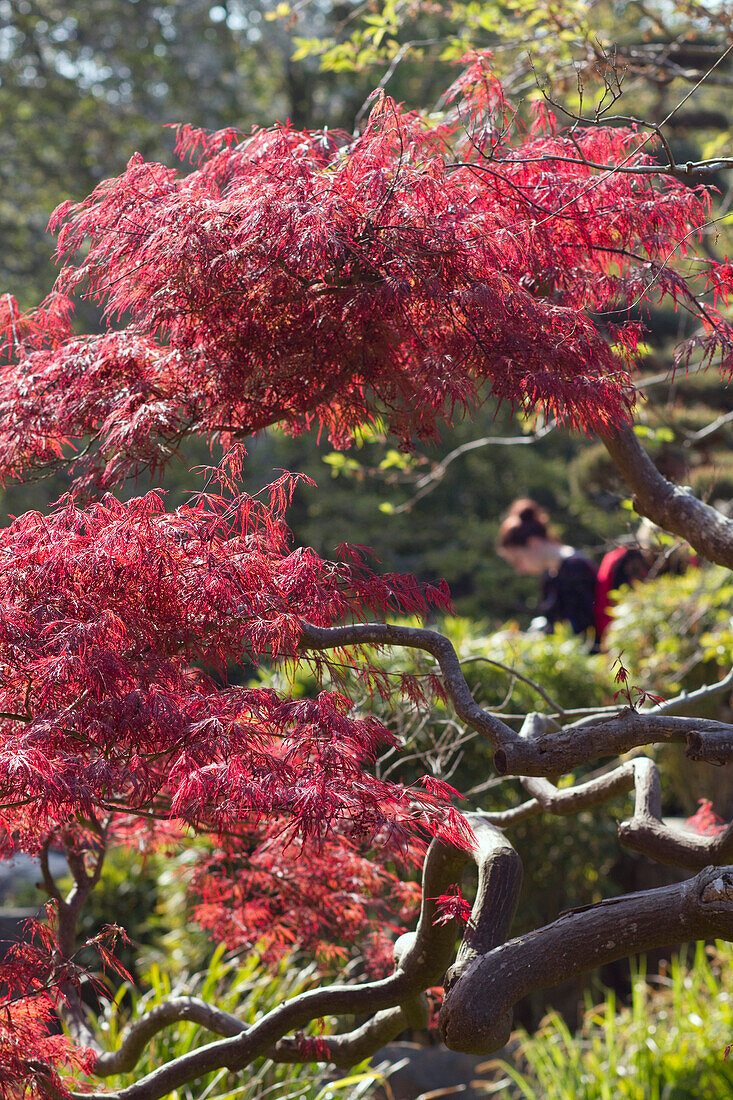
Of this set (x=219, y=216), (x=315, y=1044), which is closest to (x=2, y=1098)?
(x=315, y=1044)

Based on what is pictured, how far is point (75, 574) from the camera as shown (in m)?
1.88

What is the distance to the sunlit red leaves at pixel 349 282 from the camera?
79.8 inches

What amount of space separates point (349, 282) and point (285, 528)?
0.55m

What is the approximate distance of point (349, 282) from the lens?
7.10ft

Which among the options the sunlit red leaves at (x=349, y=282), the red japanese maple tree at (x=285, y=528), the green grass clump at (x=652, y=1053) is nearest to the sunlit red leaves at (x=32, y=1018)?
the red japanese maple tree at (x=285, y=528)

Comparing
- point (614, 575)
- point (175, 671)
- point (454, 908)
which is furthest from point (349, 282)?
point (614, 575)

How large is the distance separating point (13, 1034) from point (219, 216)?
1686 millimetres

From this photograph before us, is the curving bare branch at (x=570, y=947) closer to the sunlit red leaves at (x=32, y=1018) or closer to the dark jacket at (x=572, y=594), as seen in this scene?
the sunlit red leaves at (x=32, y=1018)

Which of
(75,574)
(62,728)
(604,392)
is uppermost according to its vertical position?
(604,392)

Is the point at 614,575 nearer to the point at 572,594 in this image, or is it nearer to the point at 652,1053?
the point at 572,594

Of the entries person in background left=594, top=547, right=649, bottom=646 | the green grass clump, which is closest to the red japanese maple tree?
the green grass clump

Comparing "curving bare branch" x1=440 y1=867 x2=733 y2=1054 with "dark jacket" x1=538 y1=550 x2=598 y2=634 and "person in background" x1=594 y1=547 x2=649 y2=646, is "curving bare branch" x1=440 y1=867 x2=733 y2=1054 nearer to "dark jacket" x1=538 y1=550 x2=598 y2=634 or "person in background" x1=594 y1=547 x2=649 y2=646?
"person in background" x1=594 y1=547 x2=649 y2=646

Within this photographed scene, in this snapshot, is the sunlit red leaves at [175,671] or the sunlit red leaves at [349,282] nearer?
the sunlit red leaves at [175,671]

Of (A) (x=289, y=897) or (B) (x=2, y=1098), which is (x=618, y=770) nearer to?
(A) (x=289, y=897)
